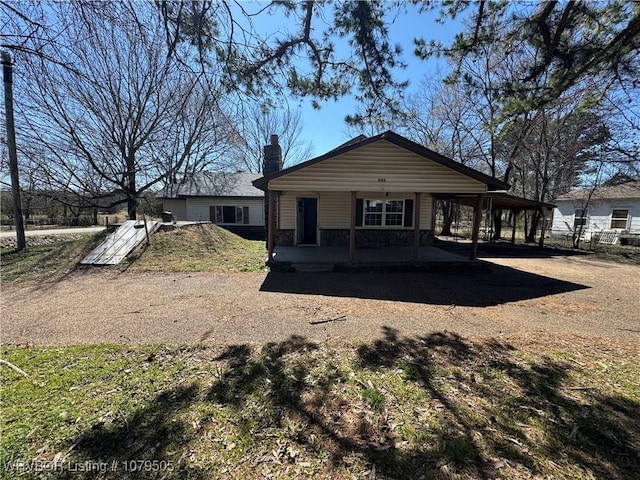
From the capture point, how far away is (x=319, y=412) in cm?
271

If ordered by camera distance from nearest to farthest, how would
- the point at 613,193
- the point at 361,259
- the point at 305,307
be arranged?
the point at 305,307 → the point at 361,259 → the point at 613,193

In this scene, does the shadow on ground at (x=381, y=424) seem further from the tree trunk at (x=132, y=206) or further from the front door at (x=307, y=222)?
the tree trunk at (x=132, y=206)

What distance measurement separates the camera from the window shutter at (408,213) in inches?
488

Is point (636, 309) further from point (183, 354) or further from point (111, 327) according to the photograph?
point (111, 327)

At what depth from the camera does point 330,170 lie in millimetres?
8758

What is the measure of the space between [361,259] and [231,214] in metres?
14.4

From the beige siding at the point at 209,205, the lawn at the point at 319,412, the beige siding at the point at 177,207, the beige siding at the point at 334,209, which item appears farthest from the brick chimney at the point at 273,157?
the lawn at the point at 319,412

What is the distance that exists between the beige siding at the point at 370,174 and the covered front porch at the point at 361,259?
228 centimetres

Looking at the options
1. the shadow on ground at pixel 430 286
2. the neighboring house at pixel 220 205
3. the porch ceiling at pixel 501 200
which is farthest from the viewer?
the neighboring house at pixel 220 205

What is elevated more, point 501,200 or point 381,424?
point 501,200

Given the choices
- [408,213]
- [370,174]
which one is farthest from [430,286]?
[408,213]

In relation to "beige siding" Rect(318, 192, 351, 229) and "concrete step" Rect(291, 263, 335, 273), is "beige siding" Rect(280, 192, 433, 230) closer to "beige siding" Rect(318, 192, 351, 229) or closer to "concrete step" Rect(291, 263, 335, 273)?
"beige siding" Rect(318, 192, 351, 229)

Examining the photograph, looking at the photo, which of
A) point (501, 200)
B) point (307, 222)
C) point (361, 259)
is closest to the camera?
point (361, 259)

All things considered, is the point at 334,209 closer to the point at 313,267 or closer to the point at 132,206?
the point at 313,267
